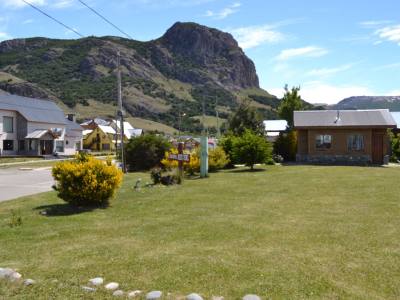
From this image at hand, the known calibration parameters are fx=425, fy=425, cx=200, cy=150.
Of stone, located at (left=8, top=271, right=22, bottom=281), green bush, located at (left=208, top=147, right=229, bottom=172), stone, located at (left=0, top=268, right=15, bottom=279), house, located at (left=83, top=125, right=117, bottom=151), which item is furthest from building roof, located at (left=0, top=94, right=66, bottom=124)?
stone, located at (left=8, top=271, right=22, bottom=281)

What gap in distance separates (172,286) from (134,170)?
24.5 meters

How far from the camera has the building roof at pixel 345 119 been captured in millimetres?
34062

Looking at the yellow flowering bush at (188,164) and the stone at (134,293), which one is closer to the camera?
the stone at (134,293)

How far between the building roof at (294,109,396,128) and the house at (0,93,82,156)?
110 feet

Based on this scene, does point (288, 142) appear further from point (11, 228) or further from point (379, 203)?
point (11, 228)

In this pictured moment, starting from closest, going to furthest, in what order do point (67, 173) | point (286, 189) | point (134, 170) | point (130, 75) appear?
point (67, 173) < point (286, 189) < point (134, 170) < point (130, 75)

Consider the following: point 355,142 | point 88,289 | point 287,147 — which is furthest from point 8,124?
point 88,289

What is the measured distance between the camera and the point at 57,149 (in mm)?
58406

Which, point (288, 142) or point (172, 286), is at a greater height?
point (288, 142)

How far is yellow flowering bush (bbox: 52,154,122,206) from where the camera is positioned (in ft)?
40.3

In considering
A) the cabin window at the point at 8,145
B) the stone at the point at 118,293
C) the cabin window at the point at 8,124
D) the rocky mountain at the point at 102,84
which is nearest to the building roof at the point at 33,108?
the cabin window at the point at 8,124

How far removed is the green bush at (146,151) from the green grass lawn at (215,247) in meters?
15.7

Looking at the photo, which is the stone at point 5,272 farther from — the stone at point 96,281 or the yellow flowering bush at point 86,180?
the yellow flowering bush at point 86,180

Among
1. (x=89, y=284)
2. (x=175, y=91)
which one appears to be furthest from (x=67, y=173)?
(x=175, y=91)
